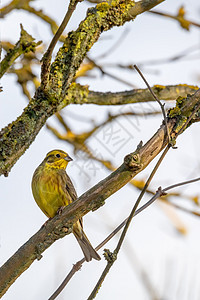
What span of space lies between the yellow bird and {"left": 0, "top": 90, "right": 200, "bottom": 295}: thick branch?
170cm

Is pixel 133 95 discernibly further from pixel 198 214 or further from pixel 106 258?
pixel 106 258

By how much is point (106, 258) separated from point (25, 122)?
1.37 meters

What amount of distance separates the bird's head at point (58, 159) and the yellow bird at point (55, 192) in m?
0.02

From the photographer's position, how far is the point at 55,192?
5.16 m

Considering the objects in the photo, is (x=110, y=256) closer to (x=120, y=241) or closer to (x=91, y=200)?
(x=120, y=241)

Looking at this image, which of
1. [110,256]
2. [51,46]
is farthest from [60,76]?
[110,256]

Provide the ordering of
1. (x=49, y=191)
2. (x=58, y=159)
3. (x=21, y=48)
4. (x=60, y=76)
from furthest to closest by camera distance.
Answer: (x=58, y=159) → (x=49, y=191) → (x=60, y=76) → (x=21, y=48)

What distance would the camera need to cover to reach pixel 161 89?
520cm

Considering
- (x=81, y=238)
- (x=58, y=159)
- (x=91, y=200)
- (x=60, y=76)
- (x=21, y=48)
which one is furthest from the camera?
(x=58, y=159)

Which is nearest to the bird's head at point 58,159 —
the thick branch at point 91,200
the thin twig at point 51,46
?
the thin twig at point 51,46

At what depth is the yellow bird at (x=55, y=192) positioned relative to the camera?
5016mm

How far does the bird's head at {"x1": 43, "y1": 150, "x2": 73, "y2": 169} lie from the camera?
577 cm

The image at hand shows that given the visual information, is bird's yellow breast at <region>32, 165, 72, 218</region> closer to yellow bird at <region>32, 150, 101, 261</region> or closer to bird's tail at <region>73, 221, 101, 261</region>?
yellow bird at <region>32, 150, 101, 261</region>

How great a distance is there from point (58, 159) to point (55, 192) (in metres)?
0.74
